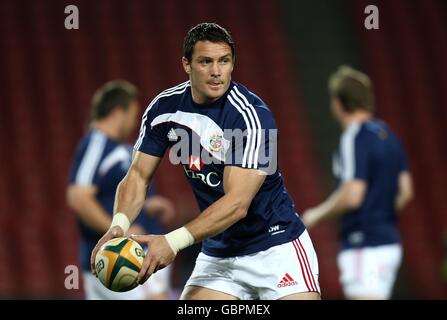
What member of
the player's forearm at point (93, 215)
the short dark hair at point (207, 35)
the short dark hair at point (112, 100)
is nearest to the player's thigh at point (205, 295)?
the short dark hair at point (207, 35)

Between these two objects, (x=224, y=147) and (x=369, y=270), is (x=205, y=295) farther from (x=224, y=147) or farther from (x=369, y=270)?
(x=369, y=270)

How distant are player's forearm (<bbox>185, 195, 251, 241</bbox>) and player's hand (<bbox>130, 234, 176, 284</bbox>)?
0.14 metres

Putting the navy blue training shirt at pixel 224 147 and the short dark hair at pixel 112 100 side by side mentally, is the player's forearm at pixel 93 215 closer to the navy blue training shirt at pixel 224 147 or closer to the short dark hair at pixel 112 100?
the short dark hair at pixel 112 100

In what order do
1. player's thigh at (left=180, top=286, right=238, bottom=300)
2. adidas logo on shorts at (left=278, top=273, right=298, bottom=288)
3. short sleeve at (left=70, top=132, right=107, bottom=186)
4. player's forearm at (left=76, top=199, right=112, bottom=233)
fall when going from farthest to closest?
short sleeve at (left=70, top=132, right=107, bottom=186) → player's forearm at (left=76, top=199, right=112, bottom=233) → player's thigh at (left=180, top=286, right=238, bottom=300) → adidas logo on shorts at (left=278, top=273, right=298, bottom=288)

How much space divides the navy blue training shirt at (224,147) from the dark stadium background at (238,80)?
3935mm

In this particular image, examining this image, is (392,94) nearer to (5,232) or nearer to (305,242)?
(5,232)

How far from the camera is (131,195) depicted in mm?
3619

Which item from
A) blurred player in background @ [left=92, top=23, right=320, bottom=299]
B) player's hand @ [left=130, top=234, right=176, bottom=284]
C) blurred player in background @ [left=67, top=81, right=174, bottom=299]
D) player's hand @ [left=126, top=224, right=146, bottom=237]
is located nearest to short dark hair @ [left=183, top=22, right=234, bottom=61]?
blurred player in background @ [left=92, top=23, right=320, bottom=299]

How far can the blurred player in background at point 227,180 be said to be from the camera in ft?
11.0

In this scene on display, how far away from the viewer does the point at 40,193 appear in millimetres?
8781

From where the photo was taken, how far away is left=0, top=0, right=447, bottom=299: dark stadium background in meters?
8.22

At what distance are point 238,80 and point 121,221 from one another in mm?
6846

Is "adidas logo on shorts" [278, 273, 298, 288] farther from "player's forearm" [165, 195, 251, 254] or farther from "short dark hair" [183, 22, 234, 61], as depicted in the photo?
"short dark hair" [183, 22, 234, 61]
